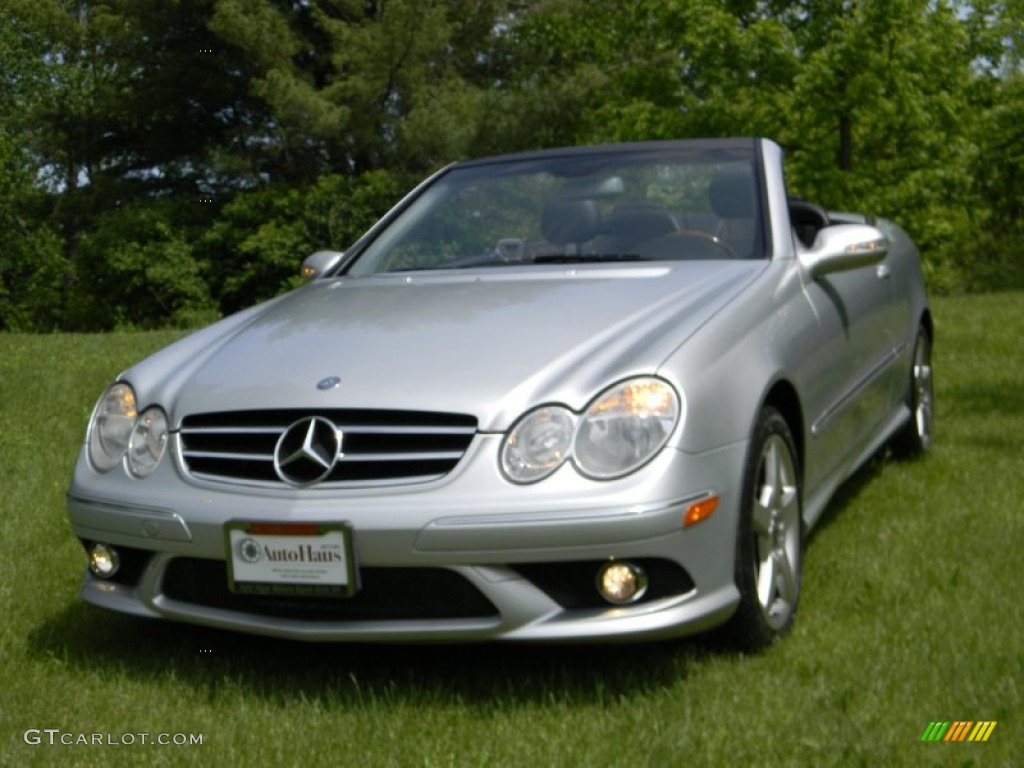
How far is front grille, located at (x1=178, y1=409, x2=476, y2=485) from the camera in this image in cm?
373

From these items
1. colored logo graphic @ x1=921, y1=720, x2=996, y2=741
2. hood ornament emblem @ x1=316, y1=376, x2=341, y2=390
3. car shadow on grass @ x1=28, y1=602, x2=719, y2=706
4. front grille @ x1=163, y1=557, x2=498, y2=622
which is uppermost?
hood ornament emblem @ x1=316, y1=376, x2=341, y2=390

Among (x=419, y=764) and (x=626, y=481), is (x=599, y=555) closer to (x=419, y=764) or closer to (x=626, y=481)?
(x=626, y=481)

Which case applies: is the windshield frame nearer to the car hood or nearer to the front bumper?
the car hood

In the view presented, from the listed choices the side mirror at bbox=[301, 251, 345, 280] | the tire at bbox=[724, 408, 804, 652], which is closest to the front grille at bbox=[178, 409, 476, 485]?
the tire at bbox=[724, 408, 804, 652]

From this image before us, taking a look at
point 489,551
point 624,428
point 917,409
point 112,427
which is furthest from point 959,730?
point 917,409

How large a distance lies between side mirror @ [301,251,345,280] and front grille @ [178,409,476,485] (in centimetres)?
169

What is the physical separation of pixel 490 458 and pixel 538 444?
0.41 ft

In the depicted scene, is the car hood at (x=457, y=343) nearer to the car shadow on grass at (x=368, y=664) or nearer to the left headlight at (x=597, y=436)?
the left headlight at (x=597, y=436)

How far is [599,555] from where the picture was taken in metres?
3.62

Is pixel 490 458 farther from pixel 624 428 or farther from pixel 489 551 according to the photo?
pixel 624 428

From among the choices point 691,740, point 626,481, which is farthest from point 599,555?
point 691,740

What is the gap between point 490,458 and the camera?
367cm

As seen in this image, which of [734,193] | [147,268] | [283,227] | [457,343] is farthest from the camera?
[147,268]

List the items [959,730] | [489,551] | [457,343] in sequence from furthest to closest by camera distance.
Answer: [457,343], [489,551], [959,730]
